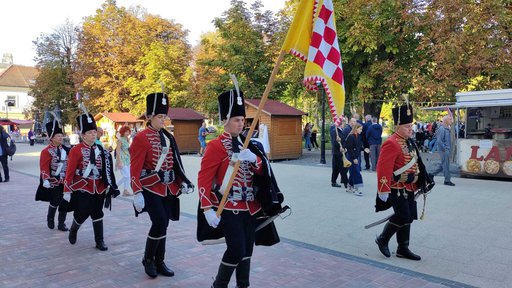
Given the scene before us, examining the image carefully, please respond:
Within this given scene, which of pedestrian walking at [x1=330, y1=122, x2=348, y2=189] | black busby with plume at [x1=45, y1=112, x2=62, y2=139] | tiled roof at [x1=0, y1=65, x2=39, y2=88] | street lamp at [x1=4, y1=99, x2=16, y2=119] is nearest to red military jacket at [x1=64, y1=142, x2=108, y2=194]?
black busby with plume at [x1=45, y1=112, x2=62, y2=139]

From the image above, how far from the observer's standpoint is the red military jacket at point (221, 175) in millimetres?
3801

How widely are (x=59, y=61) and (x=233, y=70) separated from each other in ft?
94.4

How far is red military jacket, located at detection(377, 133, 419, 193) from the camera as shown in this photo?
17.7ft

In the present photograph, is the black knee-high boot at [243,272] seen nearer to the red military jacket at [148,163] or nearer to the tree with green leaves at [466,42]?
the red military jacket at [148,163]

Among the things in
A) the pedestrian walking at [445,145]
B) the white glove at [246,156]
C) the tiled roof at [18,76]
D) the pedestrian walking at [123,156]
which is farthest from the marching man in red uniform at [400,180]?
the tiled roof at [18,76]

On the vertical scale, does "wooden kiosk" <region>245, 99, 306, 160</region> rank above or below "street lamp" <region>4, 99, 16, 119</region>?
below

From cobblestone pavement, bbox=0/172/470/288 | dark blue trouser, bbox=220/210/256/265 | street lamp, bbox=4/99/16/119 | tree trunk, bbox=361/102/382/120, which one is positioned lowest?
cobblestone pavement, bbox=0/172/470/288

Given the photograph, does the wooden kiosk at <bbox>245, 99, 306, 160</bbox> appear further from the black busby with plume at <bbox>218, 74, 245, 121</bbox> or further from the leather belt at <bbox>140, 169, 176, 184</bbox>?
the black busby with plume at <bbox>218, 74, 245, 121</bbox>

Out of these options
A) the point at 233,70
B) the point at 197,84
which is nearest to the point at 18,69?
the point at 197,84

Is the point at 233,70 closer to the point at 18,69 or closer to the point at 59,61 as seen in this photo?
the point at 59,61

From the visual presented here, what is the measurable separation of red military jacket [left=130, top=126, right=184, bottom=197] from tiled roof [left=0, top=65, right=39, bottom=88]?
7417 centimetres

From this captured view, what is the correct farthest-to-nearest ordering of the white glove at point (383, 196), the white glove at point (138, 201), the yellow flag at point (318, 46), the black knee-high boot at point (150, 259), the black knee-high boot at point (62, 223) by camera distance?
the black knee-high boot at point (62, 223)
the white glove at point (383, 196)
the black knee-high boot at point (150, 259)
the white glove at point (138, 201)
the yellow flag at point (318, 46)

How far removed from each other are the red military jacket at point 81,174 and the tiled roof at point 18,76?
238 ft

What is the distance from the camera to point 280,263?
18.0 feet
